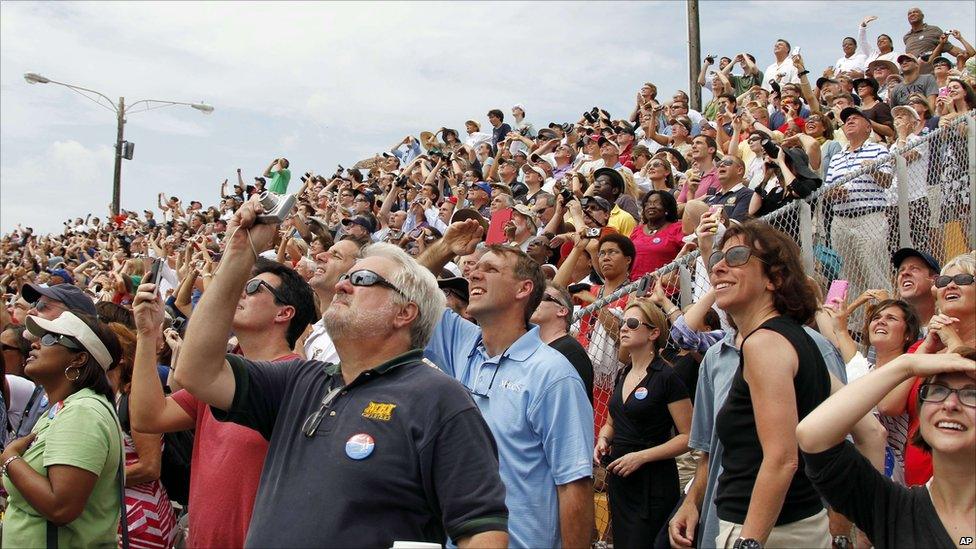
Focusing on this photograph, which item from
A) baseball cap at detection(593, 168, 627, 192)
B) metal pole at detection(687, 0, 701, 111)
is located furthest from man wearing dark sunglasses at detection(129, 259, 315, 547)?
metal pole at detection(687, 0, 701, 111)

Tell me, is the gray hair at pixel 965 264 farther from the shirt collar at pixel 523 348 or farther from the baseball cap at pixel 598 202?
the baseball cap at pixel 598 202

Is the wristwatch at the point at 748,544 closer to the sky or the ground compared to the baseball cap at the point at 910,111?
closer to the ground

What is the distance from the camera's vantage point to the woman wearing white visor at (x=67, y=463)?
384 centimetres

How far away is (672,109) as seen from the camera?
52.3 ft

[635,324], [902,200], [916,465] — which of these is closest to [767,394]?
[916,465]

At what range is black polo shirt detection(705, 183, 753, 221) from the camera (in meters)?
8.03

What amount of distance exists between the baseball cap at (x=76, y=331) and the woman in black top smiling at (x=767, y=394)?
2.67 m

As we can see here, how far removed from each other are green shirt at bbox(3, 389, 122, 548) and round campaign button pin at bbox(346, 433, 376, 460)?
166 centimetres

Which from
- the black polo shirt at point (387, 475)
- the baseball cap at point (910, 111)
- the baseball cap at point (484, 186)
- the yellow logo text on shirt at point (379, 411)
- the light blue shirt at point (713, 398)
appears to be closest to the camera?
the black polo shirt at point (387, 475)

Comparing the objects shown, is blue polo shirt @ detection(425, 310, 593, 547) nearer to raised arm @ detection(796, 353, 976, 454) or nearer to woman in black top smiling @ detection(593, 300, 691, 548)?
raised arm @ detection(796, 353, 976, 454)

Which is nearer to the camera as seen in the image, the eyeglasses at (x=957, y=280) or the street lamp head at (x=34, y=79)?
the eyeglasses at (x=957, y=280)

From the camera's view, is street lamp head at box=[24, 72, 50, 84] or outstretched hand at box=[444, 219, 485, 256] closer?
outstretched hand at box=[444, 219, 485, 256]

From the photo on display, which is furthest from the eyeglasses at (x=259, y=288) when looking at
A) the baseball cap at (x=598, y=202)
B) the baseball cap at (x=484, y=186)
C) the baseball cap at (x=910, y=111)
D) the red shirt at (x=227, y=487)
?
the baseball cap at (x=484, y=186)

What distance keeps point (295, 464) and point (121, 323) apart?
3115mm
